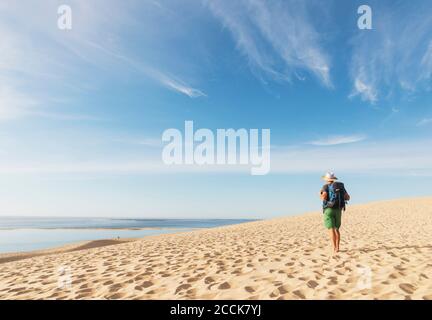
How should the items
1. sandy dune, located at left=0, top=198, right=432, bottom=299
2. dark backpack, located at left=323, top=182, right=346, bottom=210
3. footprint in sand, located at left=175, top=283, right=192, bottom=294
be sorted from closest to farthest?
1. sandy dune, located at left=0, top=198, right=432, bottom=299
2. footprint in sand, located at left=175, top=283, right=192, bottom=294
3. dark backpack, located at left=323, top=182, right=346, bottom=210

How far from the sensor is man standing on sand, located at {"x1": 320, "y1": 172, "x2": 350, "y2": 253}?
8828 mm

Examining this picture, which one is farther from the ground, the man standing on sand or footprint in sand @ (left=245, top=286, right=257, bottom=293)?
the man standing on sand

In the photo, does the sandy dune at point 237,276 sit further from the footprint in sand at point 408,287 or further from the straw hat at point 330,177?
the straw hat at point 330,177

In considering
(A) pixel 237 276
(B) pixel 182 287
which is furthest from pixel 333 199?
(B) pixel 182 287

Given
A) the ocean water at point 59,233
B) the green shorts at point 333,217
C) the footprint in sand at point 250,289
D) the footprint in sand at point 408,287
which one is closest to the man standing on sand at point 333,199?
the green shorts at point 333,217

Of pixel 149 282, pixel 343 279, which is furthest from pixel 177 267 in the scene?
pixel 343 279

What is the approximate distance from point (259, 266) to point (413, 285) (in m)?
3.26

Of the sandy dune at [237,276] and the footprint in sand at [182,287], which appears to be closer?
the sandy dune at [237,276]

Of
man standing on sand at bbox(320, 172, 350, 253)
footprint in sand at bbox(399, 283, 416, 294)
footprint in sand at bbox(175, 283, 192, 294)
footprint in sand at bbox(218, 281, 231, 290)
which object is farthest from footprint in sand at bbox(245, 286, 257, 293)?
man standing on sand at bbox(320, 172, 350, 253)

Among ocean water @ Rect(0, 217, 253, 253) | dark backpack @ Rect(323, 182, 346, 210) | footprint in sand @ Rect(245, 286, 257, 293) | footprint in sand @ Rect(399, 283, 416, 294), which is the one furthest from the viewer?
ocean water @ Rect(0, 217, 253, 253)

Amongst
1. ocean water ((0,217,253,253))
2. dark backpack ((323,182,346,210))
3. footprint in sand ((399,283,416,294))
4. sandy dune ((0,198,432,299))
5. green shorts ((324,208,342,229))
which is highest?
dark backpack ((323,182,346,210))

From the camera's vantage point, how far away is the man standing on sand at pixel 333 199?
29.0 ft

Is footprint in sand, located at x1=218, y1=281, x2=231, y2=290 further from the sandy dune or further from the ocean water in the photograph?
the ocean water
